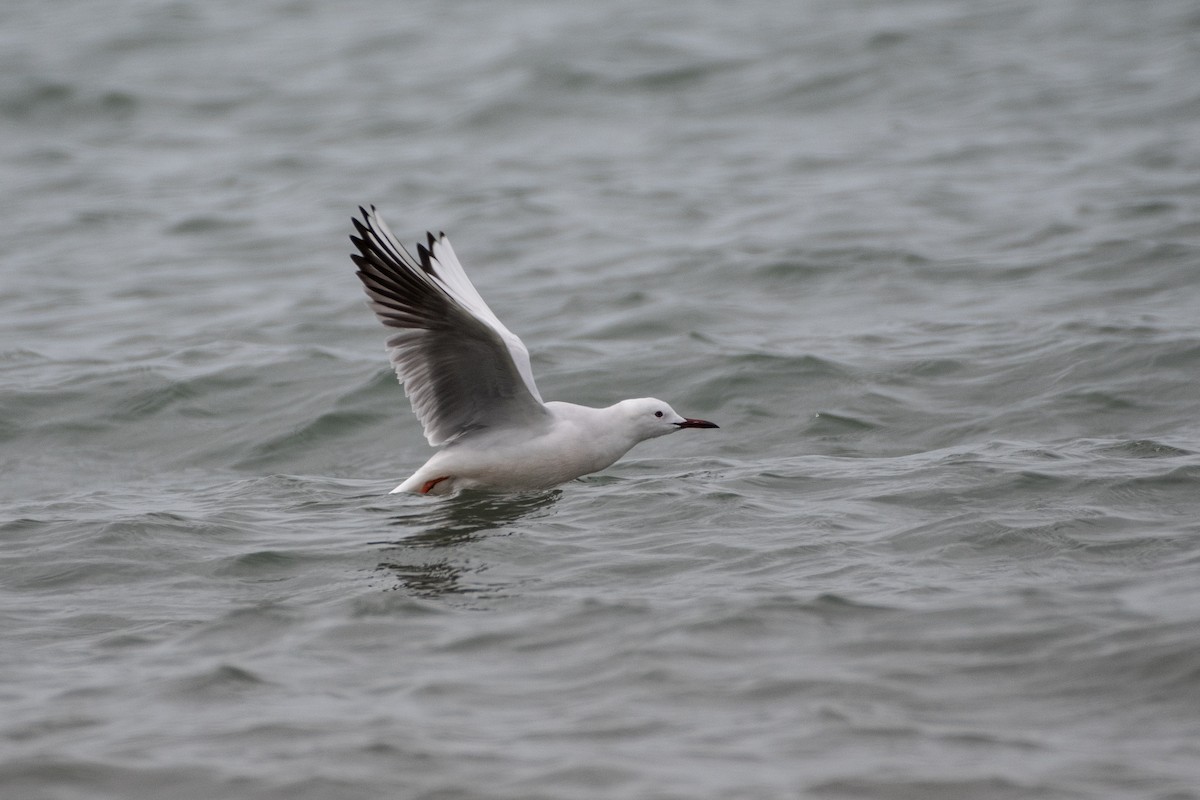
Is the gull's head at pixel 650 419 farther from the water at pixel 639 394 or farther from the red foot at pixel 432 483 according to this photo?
the red foot at pixel 432 483

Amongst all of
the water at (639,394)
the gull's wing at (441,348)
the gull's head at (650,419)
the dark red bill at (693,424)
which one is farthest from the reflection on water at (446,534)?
the dark red bill at (693,424)

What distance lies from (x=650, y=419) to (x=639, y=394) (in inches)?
71.8

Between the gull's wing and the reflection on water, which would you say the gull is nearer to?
the gull's wing

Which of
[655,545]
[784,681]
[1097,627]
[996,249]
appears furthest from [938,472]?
[996,249]

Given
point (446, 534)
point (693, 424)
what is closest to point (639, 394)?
point (693, 424)

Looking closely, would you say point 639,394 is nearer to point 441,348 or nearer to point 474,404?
point 474,404

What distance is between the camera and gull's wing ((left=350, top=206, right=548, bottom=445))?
287 inches

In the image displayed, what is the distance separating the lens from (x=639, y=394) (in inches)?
383

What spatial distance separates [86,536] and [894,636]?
3.78 m

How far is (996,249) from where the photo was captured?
40.0ft

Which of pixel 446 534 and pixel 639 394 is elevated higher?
pixel 639 394

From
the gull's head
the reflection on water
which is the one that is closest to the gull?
the gull's head

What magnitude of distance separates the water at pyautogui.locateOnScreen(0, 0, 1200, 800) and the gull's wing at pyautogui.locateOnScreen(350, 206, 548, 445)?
0.45 meters

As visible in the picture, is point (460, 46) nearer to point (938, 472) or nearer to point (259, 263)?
point (259, 263)
